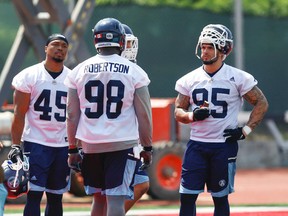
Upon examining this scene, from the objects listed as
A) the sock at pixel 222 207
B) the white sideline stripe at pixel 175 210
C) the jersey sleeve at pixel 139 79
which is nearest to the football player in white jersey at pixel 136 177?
the sock at pixel 222 207

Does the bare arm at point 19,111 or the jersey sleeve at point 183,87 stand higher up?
the jersey sleeve at point 183,87

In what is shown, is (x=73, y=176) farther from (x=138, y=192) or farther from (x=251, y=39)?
(x=251, y=39)

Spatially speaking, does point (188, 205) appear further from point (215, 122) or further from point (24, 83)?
point (24, 83)

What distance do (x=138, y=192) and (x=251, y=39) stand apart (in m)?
11.0

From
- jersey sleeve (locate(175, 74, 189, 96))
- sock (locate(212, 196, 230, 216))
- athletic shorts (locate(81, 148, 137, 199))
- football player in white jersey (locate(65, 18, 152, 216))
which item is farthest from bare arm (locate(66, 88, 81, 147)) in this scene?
sock (locate(212, 196, 230, 216))

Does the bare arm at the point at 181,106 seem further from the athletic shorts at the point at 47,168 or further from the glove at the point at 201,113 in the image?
→ the athletic shorts at the point at 47,168

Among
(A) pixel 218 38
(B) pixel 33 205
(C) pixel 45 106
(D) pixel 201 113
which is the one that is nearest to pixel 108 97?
(D) pixel 201 113

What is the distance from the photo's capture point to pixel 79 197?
47.9 feet

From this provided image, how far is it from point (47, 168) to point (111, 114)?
1.43 metres

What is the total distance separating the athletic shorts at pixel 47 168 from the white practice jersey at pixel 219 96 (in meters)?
1.31

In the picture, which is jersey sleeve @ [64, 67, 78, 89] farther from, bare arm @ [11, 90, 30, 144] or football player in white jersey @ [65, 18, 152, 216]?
bare arm @ [11, 90, 30, 144]

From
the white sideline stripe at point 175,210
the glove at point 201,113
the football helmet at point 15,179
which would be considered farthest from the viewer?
the white sideline stripe at point 175,210

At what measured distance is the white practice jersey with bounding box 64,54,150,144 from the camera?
8312 mm

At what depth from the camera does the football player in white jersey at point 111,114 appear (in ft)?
27.3
